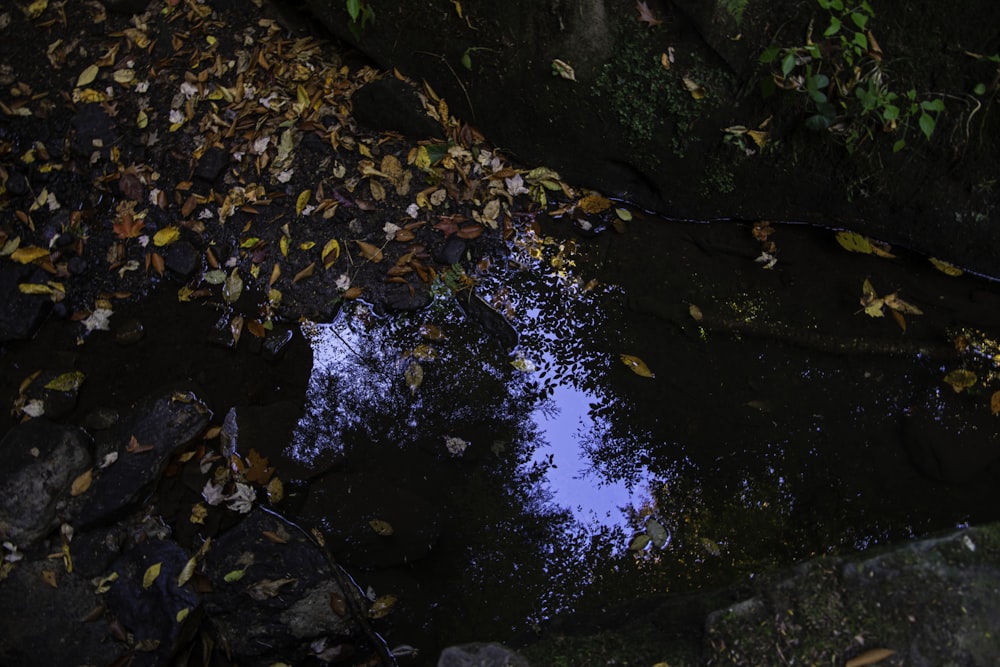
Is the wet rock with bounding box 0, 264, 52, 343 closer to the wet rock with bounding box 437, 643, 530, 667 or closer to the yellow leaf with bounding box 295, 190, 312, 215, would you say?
the yellow leaf with bounding box 295, 190, 312, 215

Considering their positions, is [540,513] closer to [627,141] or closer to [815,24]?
[627,141]

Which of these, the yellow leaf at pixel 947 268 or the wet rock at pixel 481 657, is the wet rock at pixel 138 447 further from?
the yellow leaf at pixel 947 268

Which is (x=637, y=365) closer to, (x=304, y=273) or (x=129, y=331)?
(x=304, y=273)

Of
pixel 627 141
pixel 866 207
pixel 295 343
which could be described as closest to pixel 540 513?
pixel 295 343

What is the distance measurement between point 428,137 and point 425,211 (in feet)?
1.67

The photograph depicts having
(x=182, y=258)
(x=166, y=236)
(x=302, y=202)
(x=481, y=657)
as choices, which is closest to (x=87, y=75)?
(x=166, y=236)

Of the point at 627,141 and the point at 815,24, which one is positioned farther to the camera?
the point at 627,141

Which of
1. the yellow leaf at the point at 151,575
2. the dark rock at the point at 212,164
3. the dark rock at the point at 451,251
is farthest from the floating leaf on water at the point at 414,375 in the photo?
the dark rock at the point at 212,164

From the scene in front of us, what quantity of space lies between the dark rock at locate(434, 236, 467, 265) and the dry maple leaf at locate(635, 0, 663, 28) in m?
1.55

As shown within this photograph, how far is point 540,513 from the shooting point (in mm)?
3330

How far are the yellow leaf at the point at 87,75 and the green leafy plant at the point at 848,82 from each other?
13.4 feet

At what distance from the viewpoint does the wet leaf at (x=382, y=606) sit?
10.3ft

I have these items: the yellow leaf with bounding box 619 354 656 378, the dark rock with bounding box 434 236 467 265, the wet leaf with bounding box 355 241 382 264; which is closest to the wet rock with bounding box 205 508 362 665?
the wet leaf with bounding box 355 241 382 264

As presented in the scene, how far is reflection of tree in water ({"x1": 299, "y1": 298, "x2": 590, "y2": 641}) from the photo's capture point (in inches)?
124
